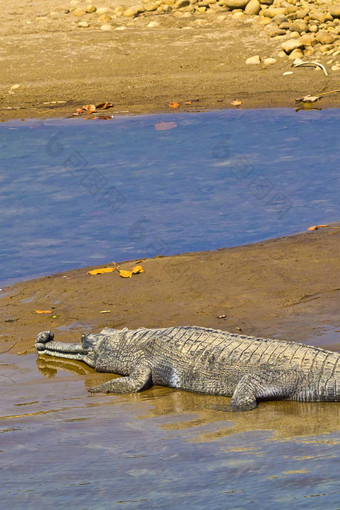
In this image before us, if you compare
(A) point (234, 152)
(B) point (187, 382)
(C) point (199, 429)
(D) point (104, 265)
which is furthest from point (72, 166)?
(C) point (199, 429)

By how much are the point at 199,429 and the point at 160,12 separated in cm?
2096

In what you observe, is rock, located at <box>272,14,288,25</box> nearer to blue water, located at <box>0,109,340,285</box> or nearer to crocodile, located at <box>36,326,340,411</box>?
blue water, located at <box>0,109,340,285</box>

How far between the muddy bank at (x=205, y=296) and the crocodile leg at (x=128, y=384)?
1362 mm

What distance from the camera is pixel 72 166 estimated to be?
17.2 m

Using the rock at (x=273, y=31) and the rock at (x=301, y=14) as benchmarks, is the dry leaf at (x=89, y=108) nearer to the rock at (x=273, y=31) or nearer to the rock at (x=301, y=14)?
the rock at (x=273, y=31)

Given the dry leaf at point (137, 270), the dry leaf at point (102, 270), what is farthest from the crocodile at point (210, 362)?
the dry leaf at point (102, 270)

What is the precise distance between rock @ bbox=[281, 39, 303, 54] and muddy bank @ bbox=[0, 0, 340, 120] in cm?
8

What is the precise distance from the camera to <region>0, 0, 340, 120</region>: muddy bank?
21016 millimetres

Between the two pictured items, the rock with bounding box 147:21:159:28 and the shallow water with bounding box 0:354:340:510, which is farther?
the rock with bounding box 147:21:159:28

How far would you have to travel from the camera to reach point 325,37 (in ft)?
74.1

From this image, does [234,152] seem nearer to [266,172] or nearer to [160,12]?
[266,172]

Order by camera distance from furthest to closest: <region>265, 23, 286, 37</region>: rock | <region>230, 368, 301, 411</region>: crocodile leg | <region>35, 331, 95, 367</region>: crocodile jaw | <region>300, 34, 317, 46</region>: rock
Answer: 1. <region>265, 23, 286, 37</region>: rock
2. <region>300, 34, 317, 46</region>: rock
3. <region>35, 331, 95, 367</region>: crocodile jaw
4. <region>230, 368, 301, 411</region>: crocodile leg

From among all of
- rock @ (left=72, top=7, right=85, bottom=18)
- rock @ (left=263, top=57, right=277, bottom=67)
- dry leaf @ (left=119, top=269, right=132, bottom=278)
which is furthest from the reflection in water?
rock @ (left=72, top=7, right=85, bottom=18)

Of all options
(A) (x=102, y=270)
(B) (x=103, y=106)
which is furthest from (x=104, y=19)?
(A) (x=102, y=270)
